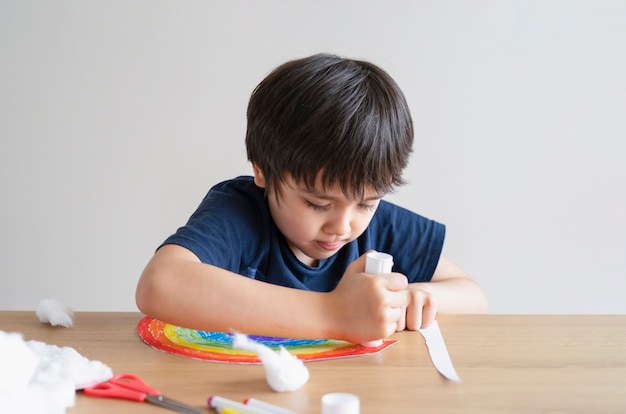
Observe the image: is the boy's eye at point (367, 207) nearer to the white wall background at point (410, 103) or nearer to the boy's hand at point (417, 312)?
the boy's hand at point (417, 312)

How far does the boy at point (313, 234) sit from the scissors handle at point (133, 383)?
13cm

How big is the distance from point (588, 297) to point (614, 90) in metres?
0.53

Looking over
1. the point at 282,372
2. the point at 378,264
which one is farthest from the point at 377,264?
the point at 282,372

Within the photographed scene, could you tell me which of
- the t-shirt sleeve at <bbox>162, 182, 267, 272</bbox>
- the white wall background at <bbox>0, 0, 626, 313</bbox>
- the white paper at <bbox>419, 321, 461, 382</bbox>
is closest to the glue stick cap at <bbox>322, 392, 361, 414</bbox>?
the white paper at <bbox>419, 321, 461, 382</bbox>

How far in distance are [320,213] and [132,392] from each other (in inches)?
15.2

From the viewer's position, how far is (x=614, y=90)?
1816 mm

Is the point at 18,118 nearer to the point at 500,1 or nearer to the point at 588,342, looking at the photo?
the point at 500,1

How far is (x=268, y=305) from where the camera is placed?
30.6 inches

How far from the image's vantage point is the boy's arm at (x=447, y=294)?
0.85 meters

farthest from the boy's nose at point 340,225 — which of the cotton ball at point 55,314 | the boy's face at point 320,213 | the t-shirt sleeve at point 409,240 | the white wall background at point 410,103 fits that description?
the white wall background at point 410,103

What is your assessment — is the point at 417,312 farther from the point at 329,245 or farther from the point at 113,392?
the point at 113,392

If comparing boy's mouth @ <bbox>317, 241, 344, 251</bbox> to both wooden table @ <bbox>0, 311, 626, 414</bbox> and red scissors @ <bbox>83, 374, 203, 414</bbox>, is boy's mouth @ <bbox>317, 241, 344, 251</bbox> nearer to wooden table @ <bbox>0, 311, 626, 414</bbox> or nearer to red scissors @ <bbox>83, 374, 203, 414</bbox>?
wooden table @ <bbox>0, 311, 626, 414</bbox>

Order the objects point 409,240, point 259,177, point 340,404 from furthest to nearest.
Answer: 1. point 409,240
2. point 259,177
3. point 340,404

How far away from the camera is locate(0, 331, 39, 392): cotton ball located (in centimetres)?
57
